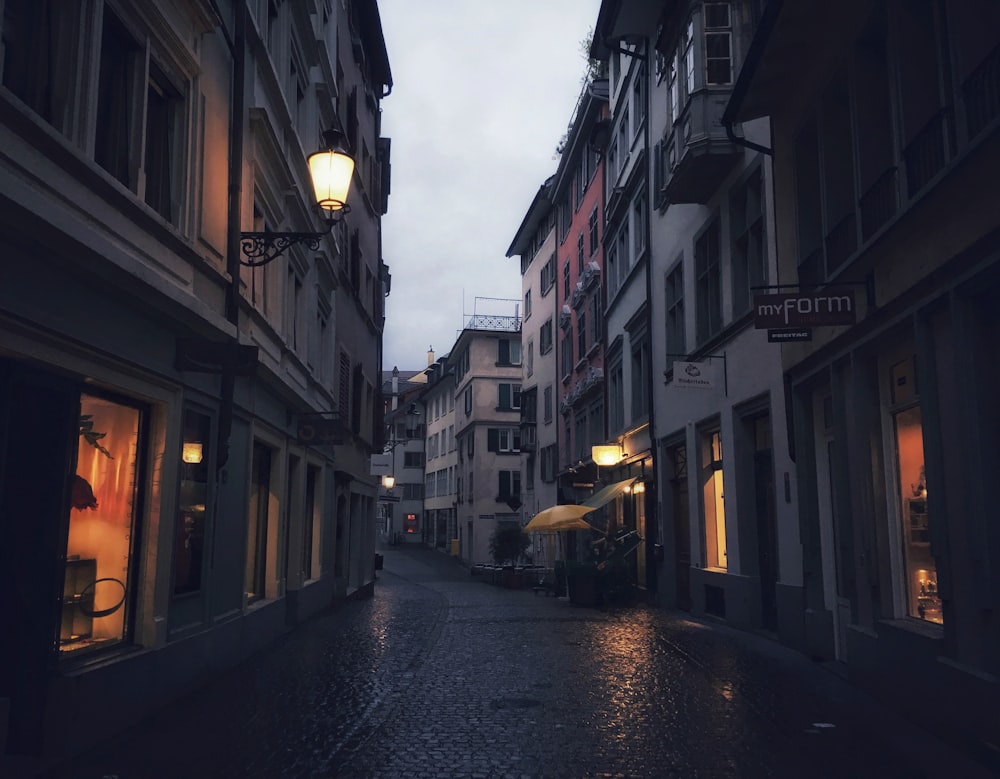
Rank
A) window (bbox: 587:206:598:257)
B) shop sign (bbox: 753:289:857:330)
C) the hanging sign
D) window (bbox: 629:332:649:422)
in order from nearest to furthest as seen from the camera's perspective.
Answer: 1. shop sign (bbox: 753:289:857:330)
2. the hanging sign
3. window (bbox: 629:332:649:422)
4. window (bbox: 587:206:598:257)

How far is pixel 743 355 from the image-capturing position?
15.0 meters

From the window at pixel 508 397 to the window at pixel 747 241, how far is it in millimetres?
40955

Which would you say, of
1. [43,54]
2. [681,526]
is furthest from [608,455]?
[43,54]

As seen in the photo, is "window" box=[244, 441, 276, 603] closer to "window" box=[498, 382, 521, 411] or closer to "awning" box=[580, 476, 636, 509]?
"awning" box=[580, 476, 636, 509]

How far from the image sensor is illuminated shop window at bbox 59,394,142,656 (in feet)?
25.4

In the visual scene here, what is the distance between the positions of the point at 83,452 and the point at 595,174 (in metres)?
25.2

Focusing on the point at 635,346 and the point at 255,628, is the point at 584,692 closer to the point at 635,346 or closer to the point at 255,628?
the point at 255,628

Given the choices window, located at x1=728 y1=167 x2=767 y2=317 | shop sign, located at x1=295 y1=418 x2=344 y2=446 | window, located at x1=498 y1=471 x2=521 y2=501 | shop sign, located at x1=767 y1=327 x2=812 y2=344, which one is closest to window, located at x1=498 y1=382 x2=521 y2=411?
window, located at x1=498 y1=471 x2=521 y2=501

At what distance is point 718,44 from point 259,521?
10.7 meters

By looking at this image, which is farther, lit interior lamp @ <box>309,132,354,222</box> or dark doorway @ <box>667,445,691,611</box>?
dark doorway @ <box>667,445,691,611</box>

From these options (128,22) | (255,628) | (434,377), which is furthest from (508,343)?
(128,22)

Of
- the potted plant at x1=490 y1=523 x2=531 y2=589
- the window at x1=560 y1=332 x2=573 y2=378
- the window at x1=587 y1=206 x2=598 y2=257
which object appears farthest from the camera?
the potted plant at x1=490 y1=523 x2=531 y2=589

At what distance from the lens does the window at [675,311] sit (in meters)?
19.4

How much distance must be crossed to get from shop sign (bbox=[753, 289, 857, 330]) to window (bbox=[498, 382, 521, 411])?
46769 millimetres
